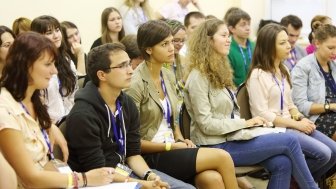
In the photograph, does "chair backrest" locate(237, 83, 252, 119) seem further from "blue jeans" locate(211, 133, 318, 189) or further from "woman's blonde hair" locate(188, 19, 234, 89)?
"blue jeans" locate(211, 133, 318, 189)

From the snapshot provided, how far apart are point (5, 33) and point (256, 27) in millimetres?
4720

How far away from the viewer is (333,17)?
24.8 feet

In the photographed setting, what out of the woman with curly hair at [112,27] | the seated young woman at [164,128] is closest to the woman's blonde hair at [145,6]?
the woman with curly hair at [112,27]

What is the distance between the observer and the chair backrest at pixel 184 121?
346 cm

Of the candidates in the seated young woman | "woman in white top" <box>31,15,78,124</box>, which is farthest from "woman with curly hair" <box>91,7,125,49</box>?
the seated young woman

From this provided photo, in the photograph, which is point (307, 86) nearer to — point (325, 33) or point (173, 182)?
→ point (325, 33)

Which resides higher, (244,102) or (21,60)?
(21,60)

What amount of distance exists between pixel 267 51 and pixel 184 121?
2.91 ft

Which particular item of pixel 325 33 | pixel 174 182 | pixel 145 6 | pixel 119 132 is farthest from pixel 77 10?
pixel 174 182

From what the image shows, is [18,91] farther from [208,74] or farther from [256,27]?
[256,27]

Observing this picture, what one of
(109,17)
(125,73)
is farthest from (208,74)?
(109,17)

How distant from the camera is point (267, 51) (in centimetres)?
392

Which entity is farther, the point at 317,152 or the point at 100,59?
the point at 317,152

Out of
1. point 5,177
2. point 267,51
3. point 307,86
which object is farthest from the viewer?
point 307,86
